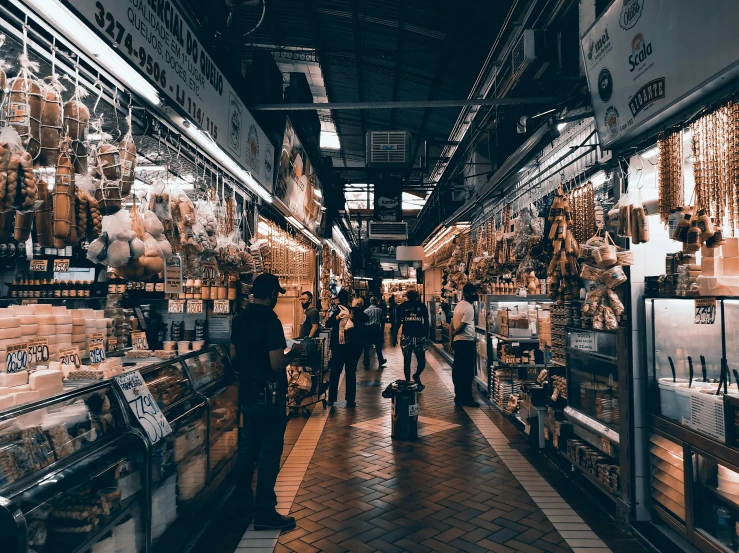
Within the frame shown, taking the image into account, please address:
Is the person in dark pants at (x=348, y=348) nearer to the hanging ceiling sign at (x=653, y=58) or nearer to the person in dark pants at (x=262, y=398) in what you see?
the person in dark pants at (x=262, y=398)

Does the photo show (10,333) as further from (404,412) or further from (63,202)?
(404,412)

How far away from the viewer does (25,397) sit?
7.91 ft

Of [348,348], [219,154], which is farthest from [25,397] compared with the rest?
[348,348]

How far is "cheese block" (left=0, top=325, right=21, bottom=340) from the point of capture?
288 centimetres

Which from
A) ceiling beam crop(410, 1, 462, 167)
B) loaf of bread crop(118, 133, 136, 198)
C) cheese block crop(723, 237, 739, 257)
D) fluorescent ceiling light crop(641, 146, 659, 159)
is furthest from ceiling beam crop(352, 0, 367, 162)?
cheese block crop(723, 237, 739, 257)

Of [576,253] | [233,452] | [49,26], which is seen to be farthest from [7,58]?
[576,253]

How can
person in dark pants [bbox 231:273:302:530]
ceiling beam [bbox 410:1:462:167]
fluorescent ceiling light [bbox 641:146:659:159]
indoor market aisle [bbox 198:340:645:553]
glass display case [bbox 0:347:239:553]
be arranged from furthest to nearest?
ceiling beam [bbox 410:1:462:167], person in dark pants [bbox 231:273:302:530], fluorescent ceiling light [bbox 641:146:659:159], indoor market aisle [bbox 198:340:645:553], glass display case [bbox 0:347:239:553]

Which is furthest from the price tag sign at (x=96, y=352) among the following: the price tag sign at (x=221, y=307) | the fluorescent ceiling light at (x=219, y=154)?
the price tag sign at (x=221, y=307)

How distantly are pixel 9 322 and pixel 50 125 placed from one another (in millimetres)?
1180

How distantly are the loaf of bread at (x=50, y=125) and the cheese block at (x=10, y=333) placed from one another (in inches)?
40.4

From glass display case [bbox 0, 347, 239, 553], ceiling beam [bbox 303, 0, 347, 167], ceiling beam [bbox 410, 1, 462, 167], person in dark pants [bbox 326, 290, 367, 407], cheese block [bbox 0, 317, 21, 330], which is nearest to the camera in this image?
glass display case [bbox 0, 347, 239, 553]

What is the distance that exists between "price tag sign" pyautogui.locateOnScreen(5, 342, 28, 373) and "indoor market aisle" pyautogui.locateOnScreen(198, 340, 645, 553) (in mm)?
1788

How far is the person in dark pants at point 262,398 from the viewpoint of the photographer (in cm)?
413

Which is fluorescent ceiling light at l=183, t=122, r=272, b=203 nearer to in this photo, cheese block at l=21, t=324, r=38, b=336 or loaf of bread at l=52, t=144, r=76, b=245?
loaf of bread at l=52, t=144, r=76, b=245
